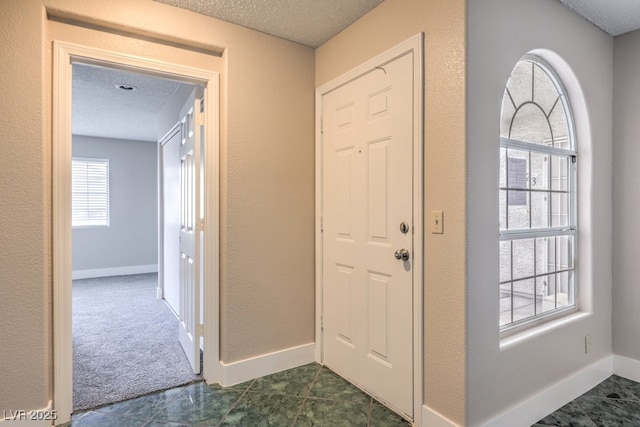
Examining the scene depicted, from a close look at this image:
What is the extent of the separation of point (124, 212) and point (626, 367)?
719 cm

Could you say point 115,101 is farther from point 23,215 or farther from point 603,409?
point 603,409

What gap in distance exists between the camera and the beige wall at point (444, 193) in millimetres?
1722

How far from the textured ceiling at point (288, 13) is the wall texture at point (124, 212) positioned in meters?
5.06

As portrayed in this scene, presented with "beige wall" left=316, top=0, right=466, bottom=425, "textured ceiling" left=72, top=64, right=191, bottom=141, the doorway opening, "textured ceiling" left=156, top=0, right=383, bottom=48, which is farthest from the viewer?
"textured ceiling" left=72, top=64, right=191, bottom=141

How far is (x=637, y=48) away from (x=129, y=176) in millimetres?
7088

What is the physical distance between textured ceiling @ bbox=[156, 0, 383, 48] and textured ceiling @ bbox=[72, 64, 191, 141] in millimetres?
876

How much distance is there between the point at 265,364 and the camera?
101 inches

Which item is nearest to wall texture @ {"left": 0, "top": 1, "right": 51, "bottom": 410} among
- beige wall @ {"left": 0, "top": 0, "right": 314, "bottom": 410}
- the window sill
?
beige wall @ {"left": 0, "top": 0, "right": 314, "bottom": 410}

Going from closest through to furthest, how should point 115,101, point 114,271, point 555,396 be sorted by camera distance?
point 555,396, point 115,101, point 114,271

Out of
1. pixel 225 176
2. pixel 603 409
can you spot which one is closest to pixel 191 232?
pixel 225 176

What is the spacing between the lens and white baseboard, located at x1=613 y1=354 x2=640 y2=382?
2504 millimetres

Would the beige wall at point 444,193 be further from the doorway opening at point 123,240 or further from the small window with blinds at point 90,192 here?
the small window with blinds at point 90,192

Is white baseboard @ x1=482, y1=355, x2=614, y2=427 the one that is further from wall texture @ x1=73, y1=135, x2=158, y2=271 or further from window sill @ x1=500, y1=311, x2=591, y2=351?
wall texture @ x1=73, y1=135, x2=158, y2=271

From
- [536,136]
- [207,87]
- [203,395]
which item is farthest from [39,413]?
[536,136]
